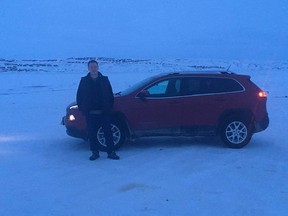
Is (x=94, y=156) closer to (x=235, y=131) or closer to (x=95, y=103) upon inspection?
(x=95, y=103)

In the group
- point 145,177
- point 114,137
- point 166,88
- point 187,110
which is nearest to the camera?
point 145,177

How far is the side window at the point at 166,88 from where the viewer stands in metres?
9.48

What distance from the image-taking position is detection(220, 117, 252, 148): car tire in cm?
945

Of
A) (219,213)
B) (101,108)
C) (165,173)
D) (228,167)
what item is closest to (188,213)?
(219,213)

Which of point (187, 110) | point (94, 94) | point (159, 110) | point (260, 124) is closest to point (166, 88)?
point (159, 110)

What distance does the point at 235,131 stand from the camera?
9.46 metres

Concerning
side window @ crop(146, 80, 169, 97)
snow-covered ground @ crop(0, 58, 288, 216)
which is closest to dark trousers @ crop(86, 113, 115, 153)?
snow-covered ground @ crop(0, 58, 288, 216)

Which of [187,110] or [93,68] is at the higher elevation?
[93,68]

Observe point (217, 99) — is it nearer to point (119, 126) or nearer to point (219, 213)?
point (119, 126)

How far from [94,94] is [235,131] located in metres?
2.92

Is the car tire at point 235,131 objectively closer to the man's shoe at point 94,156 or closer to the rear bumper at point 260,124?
the rear bumper at point 260,124

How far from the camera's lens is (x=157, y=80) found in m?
9.52

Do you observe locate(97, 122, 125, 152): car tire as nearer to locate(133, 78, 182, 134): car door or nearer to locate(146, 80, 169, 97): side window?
locate(133, 78, 182, 134): car door

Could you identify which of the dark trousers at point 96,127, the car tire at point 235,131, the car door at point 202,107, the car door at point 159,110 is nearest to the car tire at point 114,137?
the car door at point 159,110
